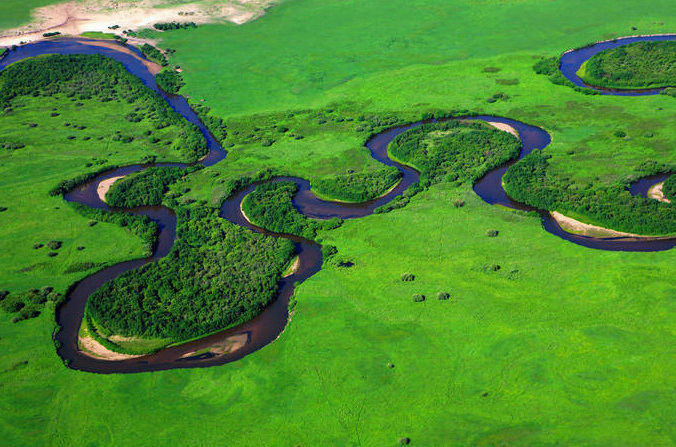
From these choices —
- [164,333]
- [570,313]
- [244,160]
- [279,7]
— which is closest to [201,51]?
[279,7]

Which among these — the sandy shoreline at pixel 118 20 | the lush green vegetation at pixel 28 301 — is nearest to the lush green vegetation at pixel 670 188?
the lush green vegetation at pixel 28 301

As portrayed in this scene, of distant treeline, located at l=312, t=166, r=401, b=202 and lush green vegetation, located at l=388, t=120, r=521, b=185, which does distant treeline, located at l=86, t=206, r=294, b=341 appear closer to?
distant treeline, located at l=312, t=166, r=401, b=202

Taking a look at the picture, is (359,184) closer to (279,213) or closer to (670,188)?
(279,213)

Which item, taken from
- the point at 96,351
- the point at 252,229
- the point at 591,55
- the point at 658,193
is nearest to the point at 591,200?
the point at 658,193

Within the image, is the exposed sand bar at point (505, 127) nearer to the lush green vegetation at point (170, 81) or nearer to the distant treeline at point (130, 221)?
the distant treeline at point (130, 221)

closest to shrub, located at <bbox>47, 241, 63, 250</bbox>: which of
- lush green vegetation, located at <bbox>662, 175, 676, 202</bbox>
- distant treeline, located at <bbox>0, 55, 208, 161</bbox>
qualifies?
distant treeline, located at <bbox>0, 55, 208, 161</bbox>

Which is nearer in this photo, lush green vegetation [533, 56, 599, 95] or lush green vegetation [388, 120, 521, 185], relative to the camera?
lush green vegetation [388, 120, 521, 185]
